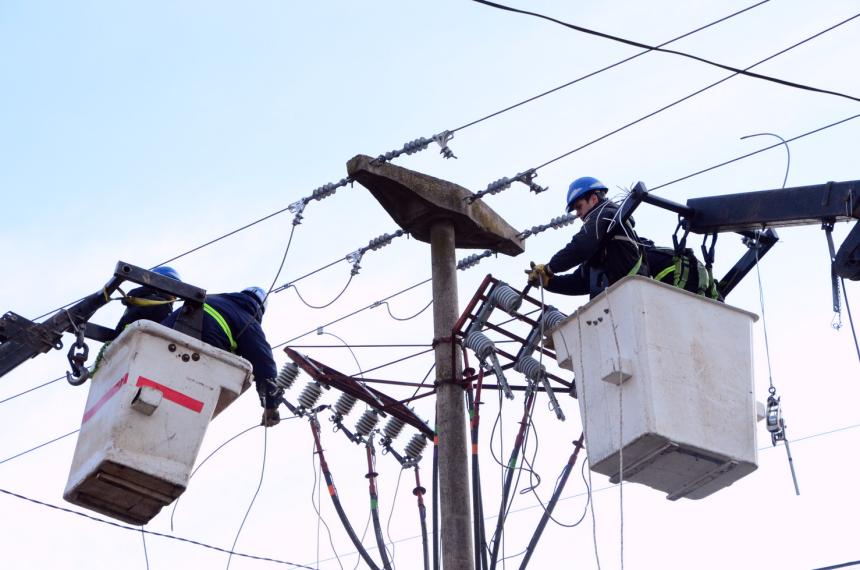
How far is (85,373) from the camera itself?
27.8 ft

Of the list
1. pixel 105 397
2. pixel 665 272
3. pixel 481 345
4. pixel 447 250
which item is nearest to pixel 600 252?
pixel 665 272

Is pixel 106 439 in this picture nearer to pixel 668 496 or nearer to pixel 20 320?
pixel 20 320

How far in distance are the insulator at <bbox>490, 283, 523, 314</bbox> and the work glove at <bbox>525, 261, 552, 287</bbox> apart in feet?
0.60

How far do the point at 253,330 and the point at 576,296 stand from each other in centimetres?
199

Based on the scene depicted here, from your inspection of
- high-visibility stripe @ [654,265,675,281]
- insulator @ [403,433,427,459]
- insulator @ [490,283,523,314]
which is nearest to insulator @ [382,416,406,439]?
insulator @ [403,433,427,459]

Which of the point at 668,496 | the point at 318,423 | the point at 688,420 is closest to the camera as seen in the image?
the point at 688,420

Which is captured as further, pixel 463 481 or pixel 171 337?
pixel 463 481

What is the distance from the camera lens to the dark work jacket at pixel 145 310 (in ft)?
30.2

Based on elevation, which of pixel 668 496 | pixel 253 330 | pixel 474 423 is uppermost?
pixel 253 330

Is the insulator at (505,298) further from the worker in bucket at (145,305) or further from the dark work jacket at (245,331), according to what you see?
the worker in bucket at (145,305)

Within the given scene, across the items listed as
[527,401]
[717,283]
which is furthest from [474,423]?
[717,283]

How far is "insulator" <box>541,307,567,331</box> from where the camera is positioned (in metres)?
8.88

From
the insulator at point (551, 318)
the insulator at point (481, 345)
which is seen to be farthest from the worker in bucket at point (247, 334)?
the insulator at point (551, 318)

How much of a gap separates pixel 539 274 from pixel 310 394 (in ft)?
6.44
